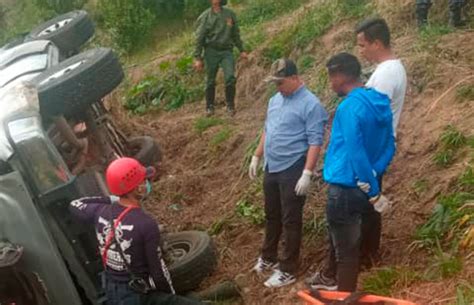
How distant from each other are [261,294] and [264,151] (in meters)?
1.05

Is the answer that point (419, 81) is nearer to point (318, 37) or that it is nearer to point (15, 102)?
point (318, 37)

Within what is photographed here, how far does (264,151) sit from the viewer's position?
5078 mm

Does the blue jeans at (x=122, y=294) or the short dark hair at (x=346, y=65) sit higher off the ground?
the short dark hair at (x=346, y=65)

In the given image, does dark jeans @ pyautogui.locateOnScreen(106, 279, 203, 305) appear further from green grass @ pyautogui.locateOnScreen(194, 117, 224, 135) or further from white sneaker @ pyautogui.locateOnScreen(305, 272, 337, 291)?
green grass @ pyautogui.locateOnScreen(194, 117, 224, 135)

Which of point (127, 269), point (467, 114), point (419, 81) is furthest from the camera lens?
point (419, 81)

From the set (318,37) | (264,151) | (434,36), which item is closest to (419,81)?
(434,36)

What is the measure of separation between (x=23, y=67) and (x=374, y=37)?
3084 millimetres

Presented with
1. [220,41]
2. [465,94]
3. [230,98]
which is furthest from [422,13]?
[230,98]

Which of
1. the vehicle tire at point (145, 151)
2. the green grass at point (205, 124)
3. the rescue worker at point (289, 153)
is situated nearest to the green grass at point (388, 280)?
the rescue worker at point (289, 153)

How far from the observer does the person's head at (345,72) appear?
414cm

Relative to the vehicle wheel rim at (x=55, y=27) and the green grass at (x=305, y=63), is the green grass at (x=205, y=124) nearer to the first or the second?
the green grass at (x=305, y=63)

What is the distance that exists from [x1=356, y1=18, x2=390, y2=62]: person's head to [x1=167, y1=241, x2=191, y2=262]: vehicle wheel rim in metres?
2.05

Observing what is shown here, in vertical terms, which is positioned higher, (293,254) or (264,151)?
(264,151)

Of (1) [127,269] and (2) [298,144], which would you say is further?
(2) [298,144]
